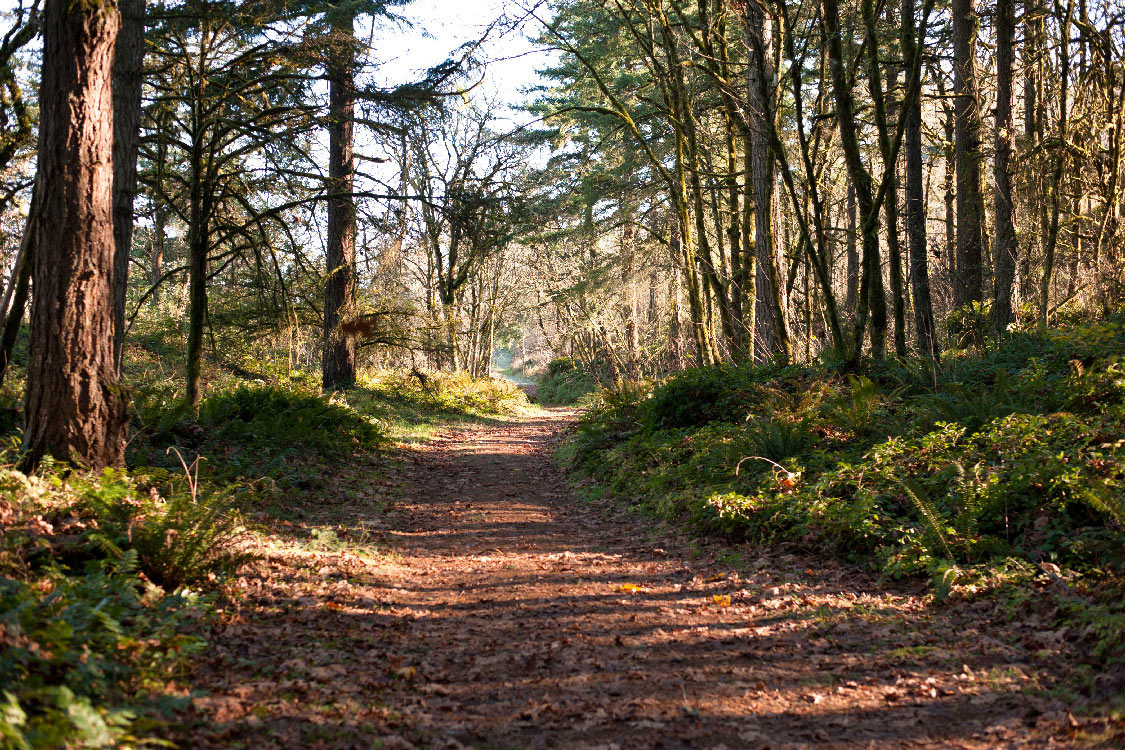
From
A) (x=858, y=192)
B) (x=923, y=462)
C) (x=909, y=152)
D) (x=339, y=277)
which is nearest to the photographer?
(x=923, y=462)

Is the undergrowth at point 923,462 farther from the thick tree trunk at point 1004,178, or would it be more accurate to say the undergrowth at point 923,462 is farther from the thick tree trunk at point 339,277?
the thick tree trunk at point 339,277

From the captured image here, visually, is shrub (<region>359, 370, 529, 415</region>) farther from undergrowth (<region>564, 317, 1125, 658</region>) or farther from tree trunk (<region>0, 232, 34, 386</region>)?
tree trunk (<region>0, 232, 34, 386</region>)

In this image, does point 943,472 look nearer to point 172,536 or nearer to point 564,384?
point 172,536

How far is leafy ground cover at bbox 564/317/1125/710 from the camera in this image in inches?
171

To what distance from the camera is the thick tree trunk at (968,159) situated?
36.8ft

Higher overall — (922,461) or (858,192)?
Answer: (858,192)

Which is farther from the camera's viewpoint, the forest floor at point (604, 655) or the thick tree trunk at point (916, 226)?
the thick tree trunk at point (916, 226)

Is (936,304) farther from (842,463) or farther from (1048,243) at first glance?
(842,463)

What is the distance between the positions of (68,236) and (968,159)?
12.9 meters

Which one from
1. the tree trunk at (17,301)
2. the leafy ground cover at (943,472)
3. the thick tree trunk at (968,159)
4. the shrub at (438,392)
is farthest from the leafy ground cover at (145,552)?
the thick tree trunk at (968,159)

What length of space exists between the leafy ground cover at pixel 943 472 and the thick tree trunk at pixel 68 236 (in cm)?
549

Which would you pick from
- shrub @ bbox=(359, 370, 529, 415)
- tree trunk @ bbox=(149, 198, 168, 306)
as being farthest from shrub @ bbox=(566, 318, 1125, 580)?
shrub @ bbox=(359, 370, 529, 415)

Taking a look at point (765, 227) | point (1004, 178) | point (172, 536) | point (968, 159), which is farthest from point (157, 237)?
point (1004, 178)

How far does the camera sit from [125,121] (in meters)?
8.41
